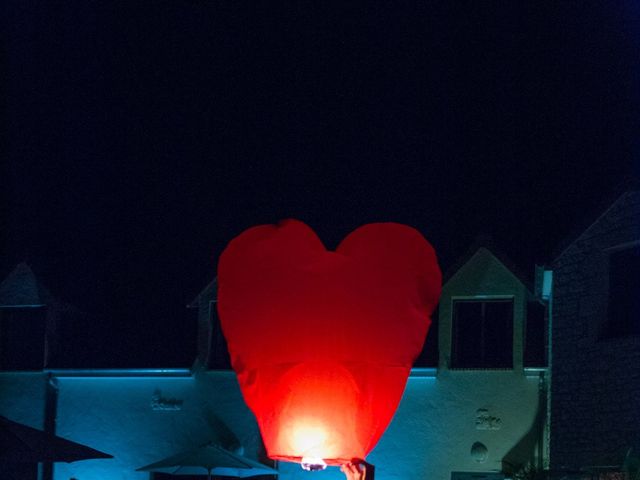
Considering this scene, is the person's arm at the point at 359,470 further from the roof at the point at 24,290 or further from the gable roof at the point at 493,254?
the roof at the point at 24,290

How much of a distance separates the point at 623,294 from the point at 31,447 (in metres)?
Result: 6.95

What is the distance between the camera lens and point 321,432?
196 inches

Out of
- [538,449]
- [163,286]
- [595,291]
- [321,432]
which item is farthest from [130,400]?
[321,432]

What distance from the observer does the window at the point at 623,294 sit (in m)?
12.2

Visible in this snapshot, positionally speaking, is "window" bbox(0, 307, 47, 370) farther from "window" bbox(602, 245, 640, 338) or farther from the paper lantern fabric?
the paper lantern fabric

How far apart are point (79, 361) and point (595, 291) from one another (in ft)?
29.2

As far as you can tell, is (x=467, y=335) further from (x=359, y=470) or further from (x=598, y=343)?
(x=359, y=470)

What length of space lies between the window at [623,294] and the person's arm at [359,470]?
25.8 feet

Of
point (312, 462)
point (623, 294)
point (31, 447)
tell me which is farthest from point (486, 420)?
point (312, 462)

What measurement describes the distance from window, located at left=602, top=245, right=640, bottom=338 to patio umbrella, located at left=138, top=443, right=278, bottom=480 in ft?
16.8

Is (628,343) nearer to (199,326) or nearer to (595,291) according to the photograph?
(595,291)

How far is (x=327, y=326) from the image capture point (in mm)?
4883

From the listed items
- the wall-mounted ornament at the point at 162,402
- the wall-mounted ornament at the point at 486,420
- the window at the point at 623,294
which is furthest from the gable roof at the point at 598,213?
the wall-mounted ornament at the point at 162,402

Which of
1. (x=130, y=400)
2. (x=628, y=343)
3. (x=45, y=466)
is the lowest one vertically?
(x=45, y=466)
